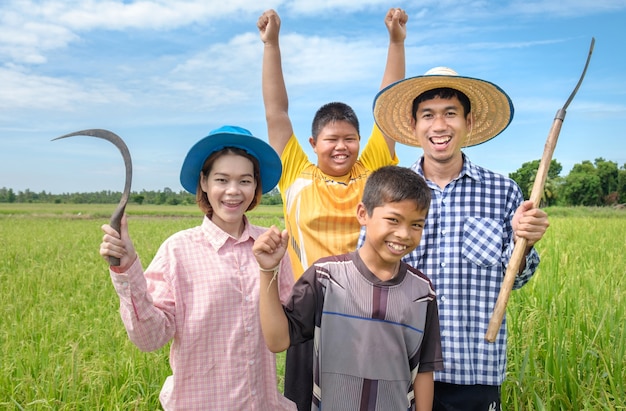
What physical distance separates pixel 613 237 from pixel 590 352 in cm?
758

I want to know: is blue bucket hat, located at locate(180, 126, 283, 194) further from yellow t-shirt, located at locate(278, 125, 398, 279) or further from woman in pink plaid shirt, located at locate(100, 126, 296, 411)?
yellow t-shirt, located at locate(278, 125, 398, 279)

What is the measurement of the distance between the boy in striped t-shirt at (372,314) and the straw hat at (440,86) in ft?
2.22

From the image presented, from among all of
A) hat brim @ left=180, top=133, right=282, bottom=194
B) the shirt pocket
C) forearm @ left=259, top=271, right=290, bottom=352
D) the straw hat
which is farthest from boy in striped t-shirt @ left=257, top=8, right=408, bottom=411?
forearm @ left=259, top=271, right=290, bottom=352

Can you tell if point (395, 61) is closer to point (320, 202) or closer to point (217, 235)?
point (320, 202)

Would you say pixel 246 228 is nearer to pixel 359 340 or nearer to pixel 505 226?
pixel 359 340

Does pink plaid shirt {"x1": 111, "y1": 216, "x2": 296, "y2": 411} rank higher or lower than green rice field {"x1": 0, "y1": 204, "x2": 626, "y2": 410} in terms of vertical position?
higher

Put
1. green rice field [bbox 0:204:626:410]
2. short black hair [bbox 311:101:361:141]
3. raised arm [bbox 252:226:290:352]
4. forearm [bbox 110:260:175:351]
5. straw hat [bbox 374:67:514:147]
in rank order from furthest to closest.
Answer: green rice field [bbox 0:204:626:410] → short black hair [bbox 311:101:361:141] → straw hat [bbox 374:67:514:147] → forearm [bbox 110:260:175:351] → raised arm [bbox 252:226:290:352]

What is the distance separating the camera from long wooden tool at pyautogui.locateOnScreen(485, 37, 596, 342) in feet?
5.95

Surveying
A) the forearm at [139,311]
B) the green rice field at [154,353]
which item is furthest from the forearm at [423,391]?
the green rice field at [154,353]

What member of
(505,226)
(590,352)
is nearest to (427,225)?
(505,226)

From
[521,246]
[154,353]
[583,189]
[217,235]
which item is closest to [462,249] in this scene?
[521,246]

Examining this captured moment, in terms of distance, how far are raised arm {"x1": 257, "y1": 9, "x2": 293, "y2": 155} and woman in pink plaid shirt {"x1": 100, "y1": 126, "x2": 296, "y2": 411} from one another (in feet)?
3.16

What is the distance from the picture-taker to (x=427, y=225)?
210 centimetres

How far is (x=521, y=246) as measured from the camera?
6.07 ft
